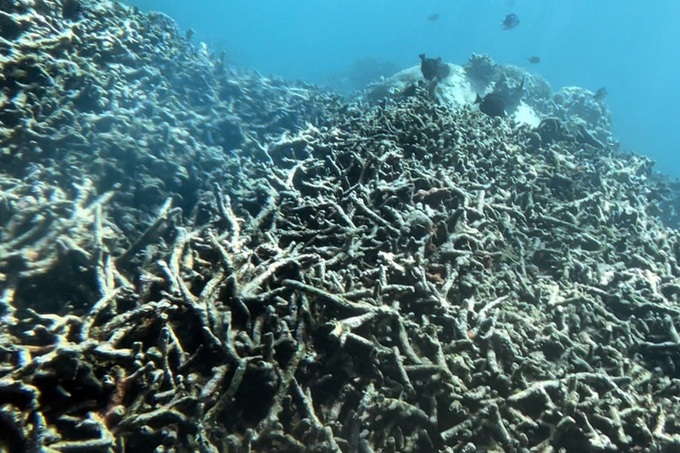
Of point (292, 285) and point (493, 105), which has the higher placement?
point (493, 105)

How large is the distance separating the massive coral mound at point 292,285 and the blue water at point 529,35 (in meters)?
95.8

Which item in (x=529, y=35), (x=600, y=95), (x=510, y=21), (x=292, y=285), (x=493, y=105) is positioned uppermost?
(x=529, y=35)

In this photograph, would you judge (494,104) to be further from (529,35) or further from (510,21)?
(529,35)

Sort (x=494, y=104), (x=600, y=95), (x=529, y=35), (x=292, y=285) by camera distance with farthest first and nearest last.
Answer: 1. (x=529, y=35)
2. (x=600, y=95)
3. (x=494, y=104)
4. (x=292, y=285)

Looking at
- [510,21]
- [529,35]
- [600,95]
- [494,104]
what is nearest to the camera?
[494,104]

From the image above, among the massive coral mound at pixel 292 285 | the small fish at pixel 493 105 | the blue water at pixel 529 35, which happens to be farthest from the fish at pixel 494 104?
the blue water at pixel 529 35

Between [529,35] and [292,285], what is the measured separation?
159658 mm

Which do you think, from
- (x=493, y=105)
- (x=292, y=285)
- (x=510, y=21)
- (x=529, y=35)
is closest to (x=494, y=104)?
(x=493, y=105)

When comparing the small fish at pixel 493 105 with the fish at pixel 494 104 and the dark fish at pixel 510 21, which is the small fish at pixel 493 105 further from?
the dark fish at pixel 510 21

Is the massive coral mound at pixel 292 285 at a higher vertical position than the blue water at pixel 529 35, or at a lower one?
lower

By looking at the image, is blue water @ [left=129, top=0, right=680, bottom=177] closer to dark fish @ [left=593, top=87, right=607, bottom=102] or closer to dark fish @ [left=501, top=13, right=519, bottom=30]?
dark fish @ [left=593, top=87, right=607, bottom=102]

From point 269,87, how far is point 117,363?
380 inches

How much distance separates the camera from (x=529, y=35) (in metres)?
137

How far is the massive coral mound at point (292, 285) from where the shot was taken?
9.06ft
